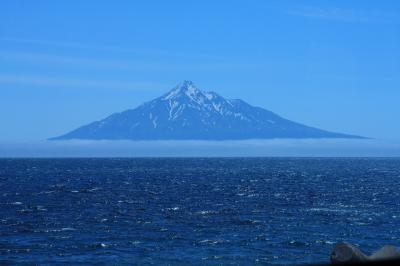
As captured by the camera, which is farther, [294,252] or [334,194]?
[334,194]

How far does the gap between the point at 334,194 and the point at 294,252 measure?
1751 inches

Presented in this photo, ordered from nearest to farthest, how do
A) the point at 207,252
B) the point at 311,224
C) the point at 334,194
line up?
the point at 207,252 → the point at 311,224 → the point at 334,194

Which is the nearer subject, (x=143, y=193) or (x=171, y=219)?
(x=171, y=219)

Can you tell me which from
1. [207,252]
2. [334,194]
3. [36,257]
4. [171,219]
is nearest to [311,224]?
[171,219]

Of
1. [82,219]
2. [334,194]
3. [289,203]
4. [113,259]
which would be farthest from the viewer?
[334,194]

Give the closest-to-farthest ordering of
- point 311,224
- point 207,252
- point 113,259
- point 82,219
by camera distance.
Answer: point 113,259 → point 207,252 → point 311,224 → point 82,219

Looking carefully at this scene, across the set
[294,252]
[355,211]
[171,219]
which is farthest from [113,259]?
Result: [355,211]

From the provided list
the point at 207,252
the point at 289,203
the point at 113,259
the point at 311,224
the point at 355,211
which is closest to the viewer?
the point at 113,259

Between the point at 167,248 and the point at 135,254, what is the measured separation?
2.41 m

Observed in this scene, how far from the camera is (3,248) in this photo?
34219 mm

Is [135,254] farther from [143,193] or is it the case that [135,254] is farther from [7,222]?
[143,193]

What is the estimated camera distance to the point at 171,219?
4853 centimetres

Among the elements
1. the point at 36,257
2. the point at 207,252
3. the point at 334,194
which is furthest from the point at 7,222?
the point at 334,194

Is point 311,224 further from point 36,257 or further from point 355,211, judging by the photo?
point 36,257
